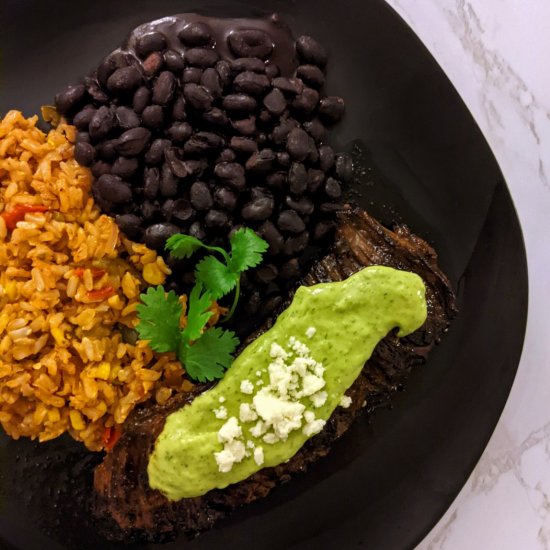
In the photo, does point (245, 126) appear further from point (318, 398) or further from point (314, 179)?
point (318, 398)

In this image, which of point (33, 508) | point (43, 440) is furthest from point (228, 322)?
point (33, 508)

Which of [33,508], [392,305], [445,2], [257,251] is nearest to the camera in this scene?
[392,305]

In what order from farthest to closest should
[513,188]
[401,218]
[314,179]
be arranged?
[513,188], [401,218], [314,179]

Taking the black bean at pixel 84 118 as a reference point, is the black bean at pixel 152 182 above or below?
below

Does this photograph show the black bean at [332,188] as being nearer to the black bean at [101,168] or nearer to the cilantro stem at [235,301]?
the cilantro stem at [235,301]

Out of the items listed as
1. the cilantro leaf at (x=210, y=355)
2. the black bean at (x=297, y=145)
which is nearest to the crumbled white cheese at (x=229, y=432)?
the cilantro leaf at (x=210, y=355)

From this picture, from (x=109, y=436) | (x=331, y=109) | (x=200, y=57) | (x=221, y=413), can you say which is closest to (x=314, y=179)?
(x=331, y=109)

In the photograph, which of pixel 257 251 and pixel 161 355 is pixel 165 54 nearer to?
pixel 257 251
